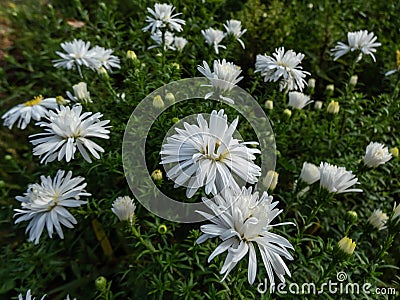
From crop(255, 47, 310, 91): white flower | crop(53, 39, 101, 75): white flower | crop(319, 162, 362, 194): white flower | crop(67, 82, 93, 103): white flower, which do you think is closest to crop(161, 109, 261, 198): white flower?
crop(319, 162, 362, 194): white flower

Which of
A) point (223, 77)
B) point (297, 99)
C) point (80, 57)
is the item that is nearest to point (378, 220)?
point (297, 99)

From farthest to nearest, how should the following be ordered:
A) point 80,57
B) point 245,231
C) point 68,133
Result: point 80,57
point 68,133
point 245,231

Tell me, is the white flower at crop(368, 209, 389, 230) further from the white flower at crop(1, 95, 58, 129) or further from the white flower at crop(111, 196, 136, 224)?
the white flower at crop(1, 95, 58, 129)

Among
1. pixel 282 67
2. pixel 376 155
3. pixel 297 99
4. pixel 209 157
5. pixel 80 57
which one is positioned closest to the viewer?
pixel 209 157

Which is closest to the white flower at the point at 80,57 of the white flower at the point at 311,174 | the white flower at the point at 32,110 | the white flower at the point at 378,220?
the white flower at the point at 32,110

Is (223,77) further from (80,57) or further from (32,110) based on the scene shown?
(32,110)

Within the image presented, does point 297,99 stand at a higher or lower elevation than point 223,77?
higher
